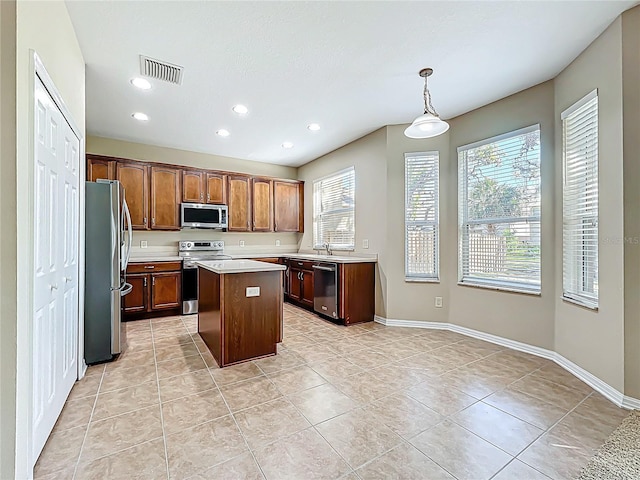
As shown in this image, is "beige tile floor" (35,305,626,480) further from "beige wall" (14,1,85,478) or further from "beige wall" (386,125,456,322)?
"beige wall" (386,125,456,322)

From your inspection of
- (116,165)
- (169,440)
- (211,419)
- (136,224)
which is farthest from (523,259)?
(116,165)

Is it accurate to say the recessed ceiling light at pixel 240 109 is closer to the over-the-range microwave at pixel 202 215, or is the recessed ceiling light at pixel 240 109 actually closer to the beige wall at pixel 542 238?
the over-the-range microwave at pixel 202 215

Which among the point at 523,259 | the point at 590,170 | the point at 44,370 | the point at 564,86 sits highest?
the point at 564,86

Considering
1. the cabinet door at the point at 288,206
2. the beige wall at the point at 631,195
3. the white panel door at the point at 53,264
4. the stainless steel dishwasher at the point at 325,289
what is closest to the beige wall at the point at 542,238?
the beige wall at the point at 631,195

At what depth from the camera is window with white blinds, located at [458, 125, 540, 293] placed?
10.2ft

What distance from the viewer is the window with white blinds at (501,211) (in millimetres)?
3100

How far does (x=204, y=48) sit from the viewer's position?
2.45 metres

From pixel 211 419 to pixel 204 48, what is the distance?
110 inches

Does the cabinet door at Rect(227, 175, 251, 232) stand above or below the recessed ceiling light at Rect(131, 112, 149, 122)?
below

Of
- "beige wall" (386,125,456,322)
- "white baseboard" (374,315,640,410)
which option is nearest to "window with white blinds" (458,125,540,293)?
"beige wall" (386,125,456,322)

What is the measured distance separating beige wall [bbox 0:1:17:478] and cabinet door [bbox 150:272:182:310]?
335 centimetres

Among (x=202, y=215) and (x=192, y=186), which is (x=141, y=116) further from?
(x=202, y=215)

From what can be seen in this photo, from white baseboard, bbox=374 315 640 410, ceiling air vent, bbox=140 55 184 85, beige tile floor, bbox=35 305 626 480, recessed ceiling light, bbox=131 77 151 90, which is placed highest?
recessed ceiling light, bbox=131 77 151 90

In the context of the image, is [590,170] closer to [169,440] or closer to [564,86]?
[564,86]
